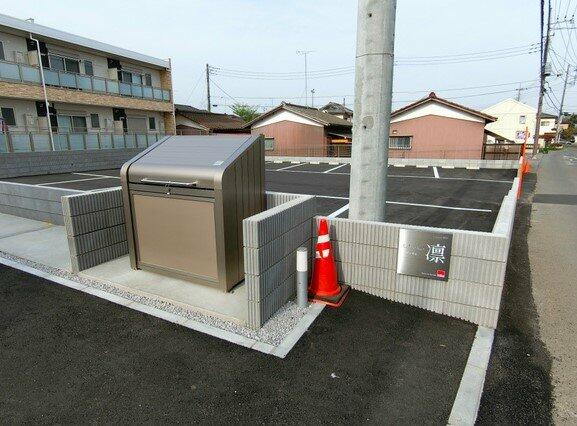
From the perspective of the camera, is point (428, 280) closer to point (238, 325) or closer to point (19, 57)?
point (238, 325)

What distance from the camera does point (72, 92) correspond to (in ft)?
59.4

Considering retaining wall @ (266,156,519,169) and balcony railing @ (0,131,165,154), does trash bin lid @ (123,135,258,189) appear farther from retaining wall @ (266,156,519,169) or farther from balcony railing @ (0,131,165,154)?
retaining wall @ (266,156,519,169)

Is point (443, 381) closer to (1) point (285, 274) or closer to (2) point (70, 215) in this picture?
(1) point (285, 274)

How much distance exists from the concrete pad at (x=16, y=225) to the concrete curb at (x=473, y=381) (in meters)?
7.71

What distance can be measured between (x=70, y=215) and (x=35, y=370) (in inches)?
85.0

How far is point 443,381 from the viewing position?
2.83 meters

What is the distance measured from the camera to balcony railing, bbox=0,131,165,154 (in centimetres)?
1478

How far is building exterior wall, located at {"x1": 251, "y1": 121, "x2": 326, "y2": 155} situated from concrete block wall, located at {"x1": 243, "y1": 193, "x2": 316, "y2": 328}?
77.9ft

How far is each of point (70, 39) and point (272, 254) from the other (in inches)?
801

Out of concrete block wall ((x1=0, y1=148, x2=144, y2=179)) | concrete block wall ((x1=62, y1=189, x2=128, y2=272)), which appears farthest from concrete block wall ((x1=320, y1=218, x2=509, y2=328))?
concrete block wall ((x1=0, y1=148, x2=144, y2=179))

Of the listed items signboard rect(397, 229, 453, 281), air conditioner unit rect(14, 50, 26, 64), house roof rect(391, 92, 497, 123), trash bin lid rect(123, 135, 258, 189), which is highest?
air conditioner unit rect(14, 50, 26, 64)

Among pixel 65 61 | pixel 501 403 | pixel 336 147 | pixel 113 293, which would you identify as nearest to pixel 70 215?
pixel 113 293

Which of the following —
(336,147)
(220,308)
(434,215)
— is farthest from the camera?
(336,147)

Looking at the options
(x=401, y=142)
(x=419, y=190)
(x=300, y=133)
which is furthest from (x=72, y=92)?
(x=401, y=142)
